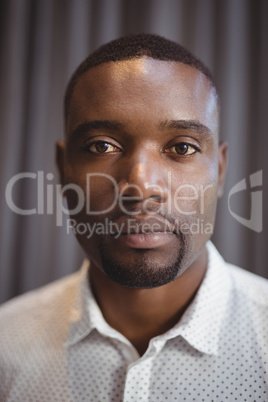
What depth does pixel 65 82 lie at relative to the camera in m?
1.61

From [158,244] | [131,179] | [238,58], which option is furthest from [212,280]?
[238,58]

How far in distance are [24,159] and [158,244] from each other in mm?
1037

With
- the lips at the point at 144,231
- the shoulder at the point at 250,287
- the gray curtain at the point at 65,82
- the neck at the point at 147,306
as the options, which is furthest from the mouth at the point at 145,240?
the gray curtain at the point at 65,82

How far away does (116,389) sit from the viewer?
857 millimetres

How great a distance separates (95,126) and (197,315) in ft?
1.67

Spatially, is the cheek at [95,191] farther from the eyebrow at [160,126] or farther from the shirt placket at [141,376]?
the shirt placket at [141,376]

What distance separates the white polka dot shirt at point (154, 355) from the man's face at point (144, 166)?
160 millimetres

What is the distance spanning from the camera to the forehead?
0.83 m

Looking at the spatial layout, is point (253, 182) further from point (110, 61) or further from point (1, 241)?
point (1, 241)

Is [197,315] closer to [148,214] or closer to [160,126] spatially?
[148,214]

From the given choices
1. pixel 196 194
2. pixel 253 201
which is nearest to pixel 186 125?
pixel 196 194

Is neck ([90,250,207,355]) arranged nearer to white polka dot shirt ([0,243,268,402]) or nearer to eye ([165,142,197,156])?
white polka dot shirt ([0,243,268,402])

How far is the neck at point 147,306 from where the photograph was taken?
36.5 inches

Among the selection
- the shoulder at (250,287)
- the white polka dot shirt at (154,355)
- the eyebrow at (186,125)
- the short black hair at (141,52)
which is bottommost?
the white polka dot shirt at (154,355)
